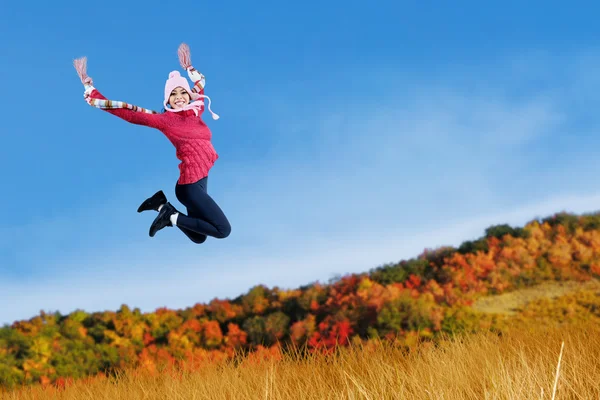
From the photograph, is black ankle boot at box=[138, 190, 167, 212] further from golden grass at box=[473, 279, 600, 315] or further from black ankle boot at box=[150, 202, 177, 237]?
golden grass at box=[473, 279, 600, 315]

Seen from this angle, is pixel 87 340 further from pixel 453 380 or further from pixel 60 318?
pixel 453 380

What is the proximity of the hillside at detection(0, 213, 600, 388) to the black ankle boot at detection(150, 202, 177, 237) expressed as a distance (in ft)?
25.5

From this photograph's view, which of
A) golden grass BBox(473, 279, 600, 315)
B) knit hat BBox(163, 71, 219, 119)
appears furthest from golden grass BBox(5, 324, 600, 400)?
golden grass BBox(473, 279, 600, 315)

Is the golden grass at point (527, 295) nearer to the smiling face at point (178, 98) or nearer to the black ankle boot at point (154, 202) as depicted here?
the black ankle boot at point (154, 202)

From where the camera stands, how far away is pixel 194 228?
460 cm

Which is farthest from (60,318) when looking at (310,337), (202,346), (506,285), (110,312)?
(506,285)

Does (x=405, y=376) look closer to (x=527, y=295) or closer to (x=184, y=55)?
(x=184, y=55)

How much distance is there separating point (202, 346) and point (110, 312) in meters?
2.83

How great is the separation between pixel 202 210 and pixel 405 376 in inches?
93.0

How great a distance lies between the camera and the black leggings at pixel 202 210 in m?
4.39

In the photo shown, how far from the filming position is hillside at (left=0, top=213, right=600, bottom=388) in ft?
41.1

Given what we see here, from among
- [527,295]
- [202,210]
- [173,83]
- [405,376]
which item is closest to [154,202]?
[202,210]

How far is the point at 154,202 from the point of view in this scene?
4828mm

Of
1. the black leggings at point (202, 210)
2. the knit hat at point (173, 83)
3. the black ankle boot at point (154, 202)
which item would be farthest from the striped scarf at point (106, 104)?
the black ankle boot at point (154, 202)
